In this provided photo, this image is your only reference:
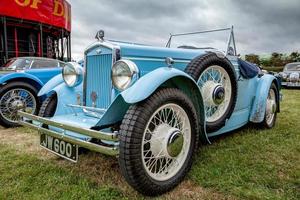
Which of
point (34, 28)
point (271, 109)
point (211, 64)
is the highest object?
point (34, 28)

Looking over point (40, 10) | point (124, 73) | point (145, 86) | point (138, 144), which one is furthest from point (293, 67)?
point (138, 144)

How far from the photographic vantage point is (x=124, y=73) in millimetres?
2623

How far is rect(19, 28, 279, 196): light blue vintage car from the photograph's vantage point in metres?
2.20

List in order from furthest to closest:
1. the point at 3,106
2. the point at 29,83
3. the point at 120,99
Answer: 1. the point at 29,83
2. the point at 3,106
3. the point at 120,99

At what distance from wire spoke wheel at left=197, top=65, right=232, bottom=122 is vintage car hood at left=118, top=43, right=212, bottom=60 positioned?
0.32m

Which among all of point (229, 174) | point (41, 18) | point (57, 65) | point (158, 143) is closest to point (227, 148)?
point (229, 174)

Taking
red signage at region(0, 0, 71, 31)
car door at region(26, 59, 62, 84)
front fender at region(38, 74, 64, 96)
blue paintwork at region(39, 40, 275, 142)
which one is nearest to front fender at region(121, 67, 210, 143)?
blue paintwork at region(39, 40, 275, 142)

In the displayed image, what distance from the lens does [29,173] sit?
2.83 m

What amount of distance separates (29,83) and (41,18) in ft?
35.6

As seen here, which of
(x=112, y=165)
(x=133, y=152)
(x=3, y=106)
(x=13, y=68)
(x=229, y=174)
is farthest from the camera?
(x=13, y=68)

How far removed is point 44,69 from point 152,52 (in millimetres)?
3945

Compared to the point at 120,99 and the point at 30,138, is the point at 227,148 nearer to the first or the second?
the point at 120,99

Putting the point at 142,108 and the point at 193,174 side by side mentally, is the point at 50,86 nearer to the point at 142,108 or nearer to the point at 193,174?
the point at 142,108

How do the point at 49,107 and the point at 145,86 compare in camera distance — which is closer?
the point at 145,86
